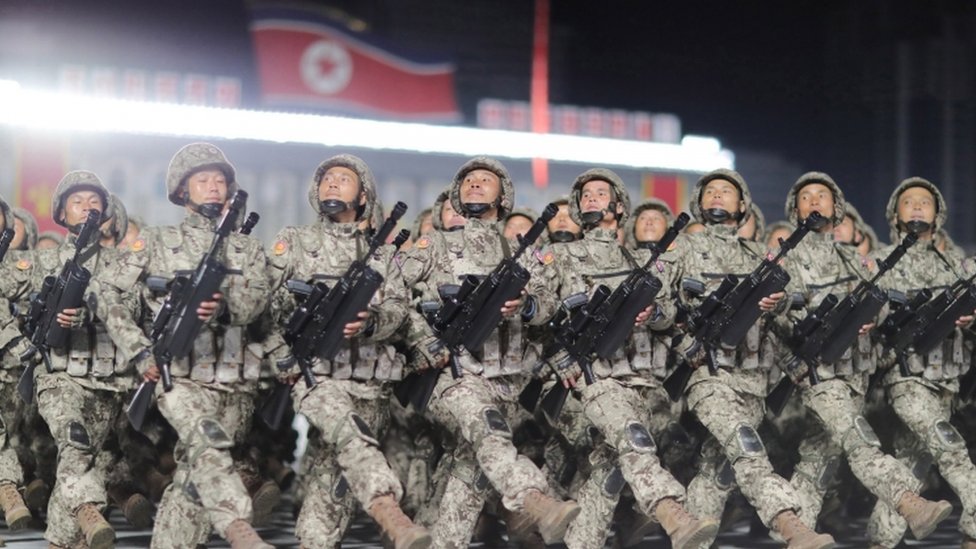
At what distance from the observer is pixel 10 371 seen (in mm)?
7902

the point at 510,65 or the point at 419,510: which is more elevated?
the point at 510,65

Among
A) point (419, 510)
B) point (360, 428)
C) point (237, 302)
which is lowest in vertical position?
point (419, 510)

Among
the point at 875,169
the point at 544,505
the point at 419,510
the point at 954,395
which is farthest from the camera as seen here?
the point at 875,169

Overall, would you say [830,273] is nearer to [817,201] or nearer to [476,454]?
[817,201]

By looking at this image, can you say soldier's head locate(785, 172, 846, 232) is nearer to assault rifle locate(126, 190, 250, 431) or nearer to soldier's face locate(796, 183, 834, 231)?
soldier's face locate(796, 183, 834, 231)

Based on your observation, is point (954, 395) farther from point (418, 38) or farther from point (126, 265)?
point (418, 38)

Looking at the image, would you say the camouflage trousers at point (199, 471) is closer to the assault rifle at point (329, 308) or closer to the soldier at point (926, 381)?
the assault rifle at point (329, 308)

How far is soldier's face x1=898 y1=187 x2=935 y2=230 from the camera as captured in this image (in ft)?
27.5

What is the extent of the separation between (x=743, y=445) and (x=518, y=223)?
7.79ft

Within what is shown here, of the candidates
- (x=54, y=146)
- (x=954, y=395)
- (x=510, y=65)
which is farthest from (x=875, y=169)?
(x=54, y=146)

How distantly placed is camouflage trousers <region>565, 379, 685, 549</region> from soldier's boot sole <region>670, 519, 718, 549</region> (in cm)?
19

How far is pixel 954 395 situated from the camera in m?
8.41

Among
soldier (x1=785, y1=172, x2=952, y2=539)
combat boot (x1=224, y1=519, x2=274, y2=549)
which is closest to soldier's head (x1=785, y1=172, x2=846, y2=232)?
soldier (x1=785, y1=172, x2=952, y2=539)

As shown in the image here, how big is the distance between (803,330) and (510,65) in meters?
7.25
